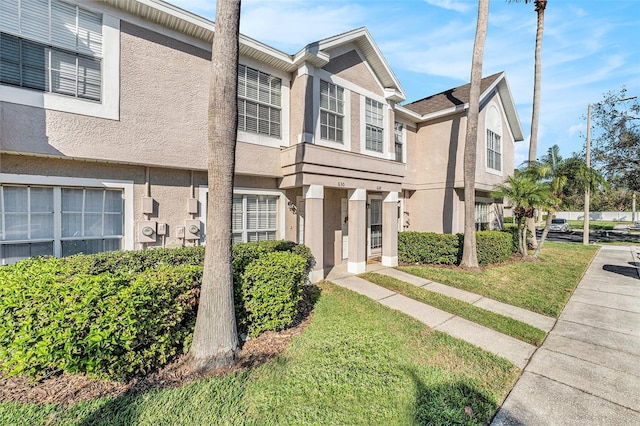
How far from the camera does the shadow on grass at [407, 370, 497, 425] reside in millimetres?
Result: 3143

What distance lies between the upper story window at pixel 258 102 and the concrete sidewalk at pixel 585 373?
8.11 meters

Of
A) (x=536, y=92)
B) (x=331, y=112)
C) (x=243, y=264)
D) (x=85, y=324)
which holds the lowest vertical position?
(x=85, y=324)

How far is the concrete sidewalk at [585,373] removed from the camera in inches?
129

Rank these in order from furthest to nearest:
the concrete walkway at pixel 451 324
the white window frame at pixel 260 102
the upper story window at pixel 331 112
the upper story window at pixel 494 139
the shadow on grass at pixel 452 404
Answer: the upper story window at pixel 494 139 < the upper story window at pixel 331 112 < the white window frame at pixel 260 102 < the concrete walkway at pixel 451 324 < the shadow on grass at pixel 452 404

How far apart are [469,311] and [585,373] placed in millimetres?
2409

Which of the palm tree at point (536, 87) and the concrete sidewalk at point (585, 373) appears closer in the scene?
the concrete sidewalk at point (585, 373)

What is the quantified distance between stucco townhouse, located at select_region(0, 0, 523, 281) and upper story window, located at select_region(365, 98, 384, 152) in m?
0.06

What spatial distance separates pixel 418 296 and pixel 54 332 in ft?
23.8

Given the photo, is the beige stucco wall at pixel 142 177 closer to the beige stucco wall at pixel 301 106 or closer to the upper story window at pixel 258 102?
the upper story window at pixel 258 102

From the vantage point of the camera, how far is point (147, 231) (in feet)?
21.5

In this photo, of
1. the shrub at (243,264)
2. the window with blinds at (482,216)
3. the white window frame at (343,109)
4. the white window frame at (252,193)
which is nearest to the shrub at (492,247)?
the window with blinds at (482,216)

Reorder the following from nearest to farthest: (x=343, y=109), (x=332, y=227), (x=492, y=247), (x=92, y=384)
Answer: (x=92, y=384) < (x=343, y=109) < (x=332, y=227) < (x=492, y=247)

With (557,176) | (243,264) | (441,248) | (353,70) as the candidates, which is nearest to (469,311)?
(441,248)

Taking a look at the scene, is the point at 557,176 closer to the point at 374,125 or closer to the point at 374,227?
the point at 374,227
